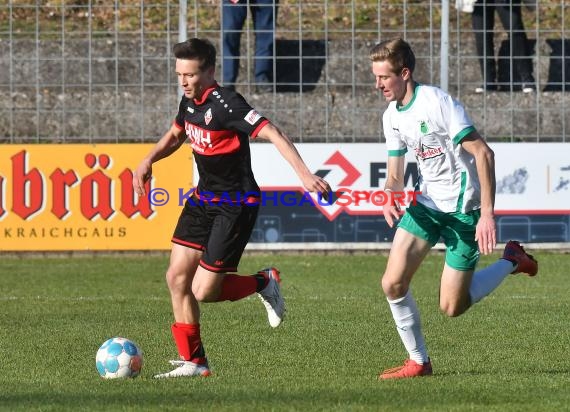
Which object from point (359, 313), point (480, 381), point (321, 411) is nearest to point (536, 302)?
point (359, 313)

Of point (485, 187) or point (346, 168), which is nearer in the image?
point (485, 187)

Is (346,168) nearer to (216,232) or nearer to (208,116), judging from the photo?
(216,232)

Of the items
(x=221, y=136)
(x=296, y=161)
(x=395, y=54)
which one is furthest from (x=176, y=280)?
(x=395, y=54)

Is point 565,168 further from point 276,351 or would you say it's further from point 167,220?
point 276,351

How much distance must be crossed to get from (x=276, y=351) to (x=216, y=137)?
1.65 m

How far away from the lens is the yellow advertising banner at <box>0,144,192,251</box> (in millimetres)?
15195

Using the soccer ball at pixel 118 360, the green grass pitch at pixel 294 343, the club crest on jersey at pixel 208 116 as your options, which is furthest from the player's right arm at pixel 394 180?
the soccer ball at pixel 118 360

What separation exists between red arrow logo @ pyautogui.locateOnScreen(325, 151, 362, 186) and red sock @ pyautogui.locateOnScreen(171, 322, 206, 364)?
764cm

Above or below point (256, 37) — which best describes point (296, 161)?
below

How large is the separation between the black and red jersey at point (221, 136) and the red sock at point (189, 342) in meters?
0.81

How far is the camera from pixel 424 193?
7.61m

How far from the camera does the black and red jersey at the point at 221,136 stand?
7.55 m

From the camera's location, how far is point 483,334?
9352mm

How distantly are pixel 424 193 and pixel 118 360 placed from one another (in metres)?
2.00
